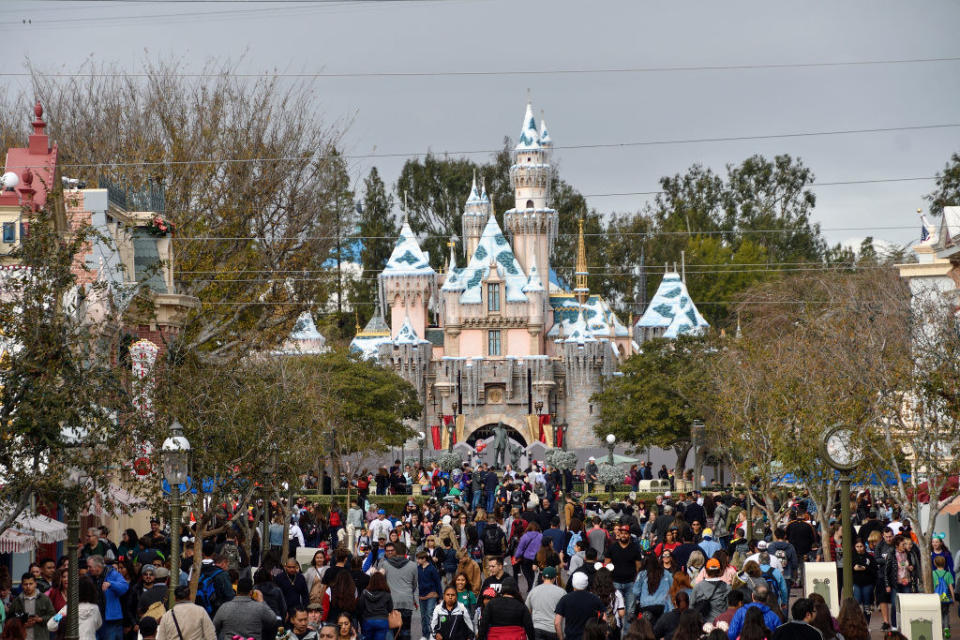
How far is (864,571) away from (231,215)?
2023 cm

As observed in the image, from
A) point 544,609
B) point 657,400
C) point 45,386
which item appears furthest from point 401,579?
point 657,400

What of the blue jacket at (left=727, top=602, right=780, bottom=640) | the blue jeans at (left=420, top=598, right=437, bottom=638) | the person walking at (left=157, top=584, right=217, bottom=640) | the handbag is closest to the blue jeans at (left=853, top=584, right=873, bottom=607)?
the blue jeans at (left=420, top=598, right=437, bottom=638)

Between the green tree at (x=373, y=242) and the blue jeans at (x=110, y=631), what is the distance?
75322mm

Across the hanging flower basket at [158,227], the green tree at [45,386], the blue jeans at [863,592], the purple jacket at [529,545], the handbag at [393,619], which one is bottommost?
the blue jeans at [863,592]

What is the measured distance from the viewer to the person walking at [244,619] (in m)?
13.5

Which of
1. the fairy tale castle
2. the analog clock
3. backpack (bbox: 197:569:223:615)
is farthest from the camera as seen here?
the fairy tale castle

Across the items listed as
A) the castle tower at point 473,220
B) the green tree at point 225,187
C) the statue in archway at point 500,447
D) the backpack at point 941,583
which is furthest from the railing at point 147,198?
the castle tower at point 473,220

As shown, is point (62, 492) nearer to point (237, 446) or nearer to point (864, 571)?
point (237, 446)

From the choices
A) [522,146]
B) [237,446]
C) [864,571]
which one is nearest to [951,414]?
[864,571]

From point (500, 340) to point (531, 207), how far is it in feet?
28.4

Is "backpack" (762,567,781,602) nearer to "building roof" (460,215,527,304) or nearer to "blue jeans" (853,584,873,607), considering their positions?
"blue jeans" (853,584,873,607)

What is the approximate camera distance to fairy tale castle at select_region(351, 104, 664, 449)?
8431 cm

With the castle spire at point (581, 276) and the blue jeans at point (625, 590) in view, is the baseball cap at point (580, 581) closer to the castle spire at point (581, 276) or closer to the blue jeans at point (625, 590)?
the blue jeans at point (625, 590)

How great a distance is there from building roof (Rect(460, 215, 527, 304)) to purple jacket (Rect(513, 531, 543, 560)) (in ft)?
214
